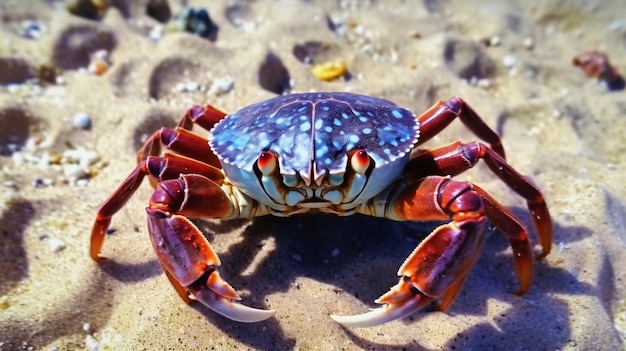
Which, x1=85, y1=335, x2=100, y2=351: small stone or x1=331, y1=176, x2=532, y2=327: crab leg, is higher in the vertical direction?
x1=331, y1=176, x2=532, y2=327: crab leg

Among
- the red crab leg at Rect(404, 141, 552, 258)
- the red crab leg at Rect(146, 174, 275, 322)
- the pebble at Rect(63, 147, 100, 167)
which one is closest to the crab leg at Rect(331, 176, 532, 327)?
the red crab leg at Rect(404, 141, 552, 258)

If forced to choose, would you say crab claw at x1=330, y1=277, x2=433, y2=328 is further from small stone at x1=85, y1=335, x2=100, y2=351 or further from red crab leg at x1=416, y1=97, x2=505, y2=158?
small stone at x1=85, y1=335, x2=100, y2=351

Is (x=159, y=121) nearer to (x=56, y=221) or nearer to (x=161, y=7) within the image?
(x=56, y=221)

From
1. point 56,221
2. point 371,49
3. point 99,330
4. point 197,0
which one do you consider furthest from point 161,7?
point 99,330

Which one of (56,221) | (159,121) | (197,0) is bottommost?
(56,221)

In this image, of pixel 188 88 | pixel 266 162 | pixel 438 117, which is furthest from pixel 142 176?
pixel 438 117

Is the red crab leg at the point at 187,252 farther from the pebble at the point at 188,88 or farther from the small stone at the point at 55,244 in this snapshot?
the pebble at the point at 188,88
